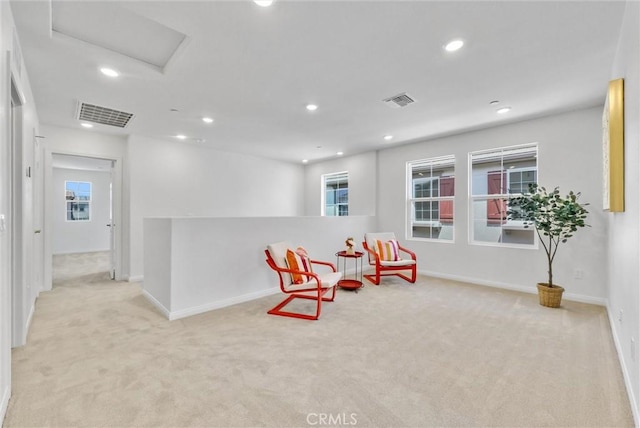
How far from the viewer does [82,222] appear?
8320mm

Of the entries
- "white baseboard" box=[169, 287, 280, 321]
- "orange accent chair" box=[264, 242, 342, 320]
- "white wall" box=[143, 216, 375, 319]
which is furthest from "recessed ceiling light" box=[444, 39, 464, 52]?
"white baseboard" box=[169, 287, 280, 321]

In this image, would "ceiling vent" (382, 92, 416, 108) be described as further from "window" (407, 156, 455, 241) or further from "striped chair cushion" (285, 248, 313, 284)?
"striped chair cushion" (285, 248, 313, 284)

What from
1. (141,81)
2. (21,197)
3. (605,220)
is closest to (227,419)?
(21,197)

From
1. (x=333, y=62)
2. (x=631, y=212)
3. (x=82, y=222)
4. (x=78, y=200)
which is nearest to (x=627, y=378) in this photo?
(x=631, y=212)

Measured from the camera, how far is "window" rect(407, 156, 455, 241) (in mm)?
5203

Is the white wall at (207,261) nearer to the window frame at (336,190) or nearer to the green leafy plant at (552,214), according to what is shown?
the window frame at (336,190)

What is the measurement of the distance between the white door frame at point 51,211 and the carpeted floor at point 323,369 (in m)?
1.17

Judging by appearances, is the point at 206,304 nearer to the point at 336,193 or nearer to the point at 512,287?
the point at 512,287

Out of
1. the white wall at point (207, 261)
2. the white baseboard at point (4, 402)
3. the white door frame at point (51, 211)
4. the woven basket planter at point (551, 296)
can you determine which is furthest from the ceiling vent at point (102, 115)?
the woven basket planter at point (551, 296)

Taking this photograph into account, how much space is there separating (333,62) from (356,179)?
3.97 m

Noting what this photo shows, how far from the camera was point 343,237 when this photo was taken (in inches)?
213

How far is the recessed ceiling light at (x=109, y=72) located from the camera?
2727 millimetres

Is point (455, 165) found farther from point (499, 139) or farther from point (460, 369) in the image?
point (460, 369)

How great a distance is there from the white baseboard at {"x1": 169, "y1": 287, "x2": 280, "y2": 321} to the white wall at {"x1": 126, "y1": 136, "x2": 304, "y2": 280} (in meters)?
2.37
